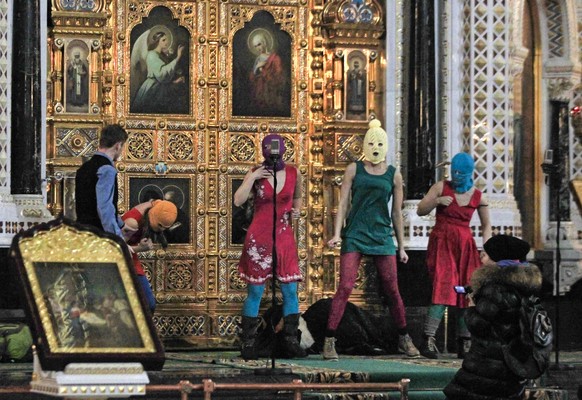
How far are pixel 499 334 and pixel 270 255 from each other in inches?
173

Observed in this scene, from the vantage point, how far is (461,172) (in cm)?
1481

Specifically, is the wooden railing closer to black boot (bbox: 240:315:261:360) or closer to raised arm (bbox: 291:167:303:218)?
black boot (bbox: 240:315:261:360)

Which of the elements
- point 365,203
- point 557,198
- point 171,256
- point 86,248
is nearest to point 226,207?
point 171,256

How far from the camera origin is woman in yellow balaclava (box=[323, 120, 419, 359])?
14.5 metres

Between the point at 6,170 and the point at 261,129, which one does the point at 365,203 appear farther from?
the point at 6,170

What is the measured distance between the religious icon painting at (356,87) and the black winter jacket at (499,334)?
21.8 feet

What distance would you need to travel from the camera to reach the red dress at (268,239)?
559 inches

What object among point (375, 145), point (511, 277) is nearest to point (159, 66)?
point (375, 145)

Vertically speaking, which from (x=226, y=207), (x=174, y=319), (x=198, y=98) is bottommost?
(x=174, y=319)

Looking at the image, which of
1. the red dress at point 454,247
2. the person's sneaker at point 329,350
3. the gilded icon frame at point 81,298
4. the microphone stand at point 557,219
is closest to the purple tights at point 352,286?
the person's sneaker at point 329,350

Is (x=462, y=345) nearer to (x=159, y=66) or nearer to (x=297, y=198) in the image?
(x=297, y=198)

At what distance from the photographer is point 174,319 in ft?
52.5

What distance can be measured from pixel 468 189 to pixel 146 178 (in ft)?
10.5

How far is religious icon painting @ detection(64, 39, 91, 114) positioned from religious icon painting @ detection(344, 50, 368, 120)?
2.67 m
